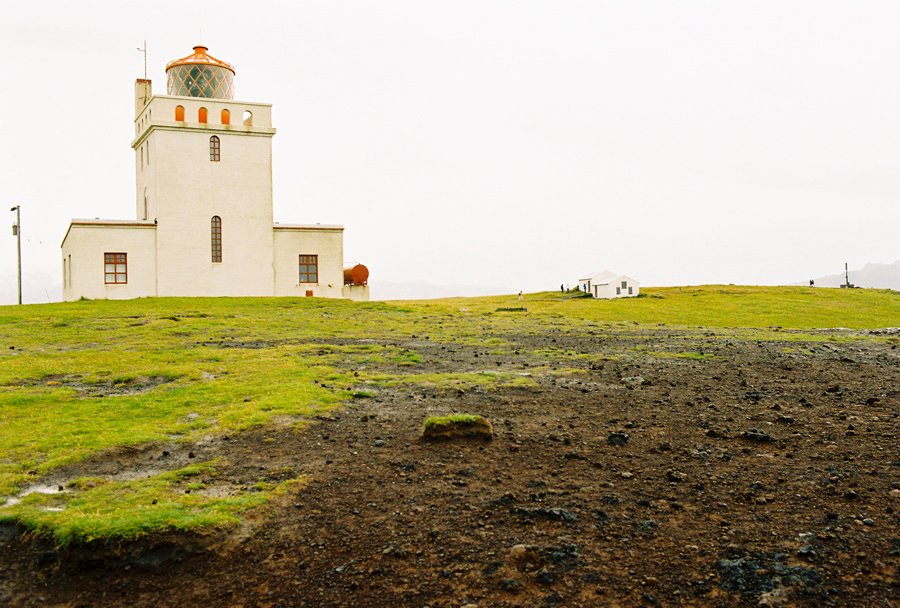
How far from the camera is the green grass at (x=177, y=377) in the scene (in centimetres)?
826

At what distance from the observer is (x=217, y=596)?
6.43m

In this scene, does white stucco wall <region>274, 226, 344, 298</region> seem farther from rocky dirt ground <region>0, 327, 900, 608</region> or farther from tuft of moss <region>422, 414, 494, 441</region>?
tuft of moss <region>422, 414, 494, 441</region>

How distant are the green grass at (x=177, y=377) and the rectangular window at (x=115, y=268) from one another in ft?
22.6

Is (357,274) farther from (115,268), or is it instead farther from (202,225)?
(115,268)

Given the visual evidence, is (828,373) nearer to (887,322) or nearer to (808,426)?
(808,426)

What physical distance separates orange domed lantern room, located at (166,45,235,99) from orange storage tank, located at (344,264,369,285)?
14289 mm

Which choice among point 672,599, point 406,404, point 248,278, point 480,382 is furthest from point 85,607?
point 248,278

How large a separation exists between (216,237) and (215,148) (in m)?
5.77

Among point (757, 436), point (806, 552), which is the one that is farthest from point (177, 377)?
point (806, 552)

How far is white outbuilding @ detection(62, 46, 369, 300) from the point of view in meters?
44.9

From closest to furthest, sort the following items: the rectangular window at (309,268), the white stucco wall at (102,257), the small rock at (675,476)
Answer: the small rock at (675,476) < the white stucco wall at (102,257) < the rectangular window at (309,268)

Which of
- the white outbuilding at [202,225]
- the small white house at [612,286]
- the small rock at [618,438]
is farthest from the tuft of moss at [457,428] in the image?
the small white house at [612,286]

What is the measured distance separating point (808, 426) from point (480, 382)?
613cm

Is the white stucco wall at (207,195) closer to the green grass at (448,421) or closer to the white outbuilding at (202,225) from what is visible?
the white outbuilding at (202,225)
